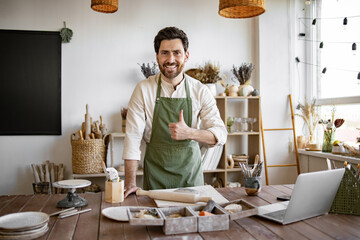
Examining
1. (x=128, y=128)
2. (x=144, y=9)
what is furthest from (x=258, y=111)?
(x=128, y=128)

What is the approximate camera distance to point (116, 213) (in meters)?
1.63

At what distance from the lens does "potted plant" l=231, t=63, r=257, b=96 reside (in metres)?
4.37

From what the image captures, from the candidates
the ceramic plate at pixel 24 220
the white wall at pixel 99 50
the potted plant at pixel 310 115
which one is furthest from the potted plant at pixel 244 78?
the ceramic plate at pixel 24 220

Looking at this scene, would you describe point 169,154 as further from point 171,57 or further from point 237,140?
point 237,140

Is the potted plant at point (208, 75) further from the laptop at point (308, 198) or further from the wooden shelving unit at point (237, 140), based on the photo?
the laptop at point (308, 198)

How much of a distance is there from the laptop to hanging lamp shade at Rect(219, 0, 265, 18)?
1594mm

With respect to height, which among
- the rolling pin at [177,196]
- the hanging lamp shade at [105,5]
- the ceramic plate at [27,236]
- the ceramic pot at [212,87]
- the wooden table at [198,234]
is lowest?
the wooden table at [198,234]

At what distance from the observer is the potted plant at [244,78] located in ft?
14.3

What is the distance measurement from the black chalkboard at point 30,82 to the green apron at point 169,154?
217 cm

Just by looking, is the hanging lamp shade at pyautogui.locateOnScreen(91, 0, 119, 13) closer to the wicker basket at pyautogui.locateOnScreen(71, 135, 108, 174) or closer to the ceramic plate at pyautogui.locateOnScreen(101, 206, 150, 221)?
the wicker basket at pyautogui.locateOnScreen(71, 135, 108, 174)

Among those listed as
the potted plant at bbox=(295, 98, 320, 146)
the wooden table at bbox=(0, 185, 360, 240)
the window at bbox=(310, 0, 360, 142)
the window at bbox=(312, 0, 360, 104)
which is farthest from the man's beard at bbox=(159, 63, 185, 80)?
the potted plant at bbox=(295, 98, 320, 146)

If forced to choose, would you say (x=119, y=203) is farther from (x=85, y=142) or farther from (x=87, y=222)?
(x=85, y=142)

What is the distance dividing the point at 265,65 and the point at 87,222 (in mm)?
3724

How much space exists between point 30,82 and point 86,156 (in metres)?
1.23
